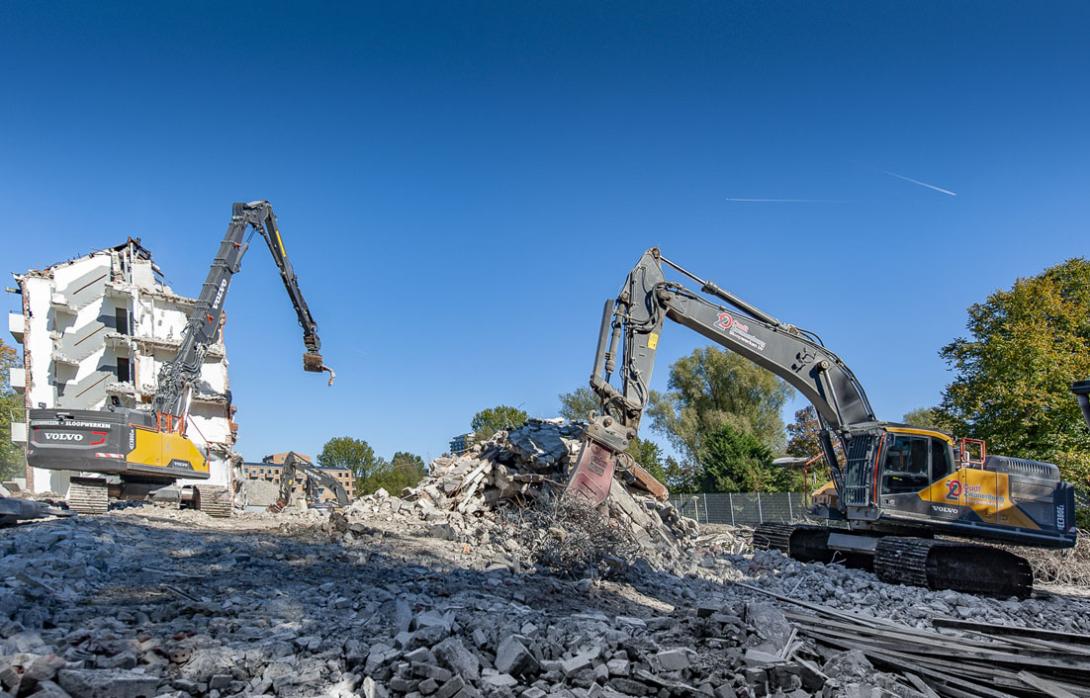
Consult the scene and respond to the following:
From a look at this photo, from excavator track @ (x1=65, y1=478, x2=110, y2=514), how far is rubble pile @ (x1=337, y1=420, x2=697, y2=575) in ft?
15.0

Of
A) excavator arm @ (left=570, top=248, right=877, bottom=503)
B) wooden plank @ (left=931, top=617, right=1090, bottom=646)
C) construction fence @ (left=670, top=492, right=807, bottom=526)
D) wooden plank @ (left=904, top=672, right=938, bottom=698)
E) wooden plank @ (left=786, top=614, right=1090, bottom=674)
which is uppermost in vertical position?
excavator arm @ (left=570, top=248, right=877, bottom=503)

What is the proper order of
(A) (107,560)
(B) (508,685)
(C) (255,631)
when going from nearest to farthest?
(B) (508,685) → (C) (255,631) → (A) (107,560)

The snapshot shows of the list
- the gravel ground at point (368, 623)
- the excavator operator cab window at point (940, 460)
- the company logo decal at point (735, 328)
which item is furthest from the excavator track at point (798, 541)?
the company logo decal at point (735, 328)

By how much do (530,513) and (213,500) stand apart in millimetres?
8437

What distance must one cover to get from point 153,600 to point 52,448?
8.06m

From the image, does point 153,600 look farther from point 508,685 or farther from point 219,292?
point 219,292

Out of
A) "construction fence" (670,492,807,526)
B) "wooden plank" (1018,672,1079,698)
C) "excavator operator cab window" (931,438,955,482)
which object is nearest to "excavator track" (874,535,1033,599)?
"excavator operator cab window" (931,438,955,482)

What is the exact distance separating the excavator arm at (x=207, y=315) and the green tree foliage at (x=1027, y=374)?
1881 centimetres

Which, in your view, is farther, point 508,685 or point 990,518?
point 990,518

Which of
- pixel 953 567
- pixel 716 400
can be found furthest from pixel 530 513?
pixel 716 400

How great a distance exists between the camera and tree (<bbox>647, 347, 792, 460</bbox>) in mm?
39531

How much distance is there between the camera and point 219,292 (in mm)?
16281

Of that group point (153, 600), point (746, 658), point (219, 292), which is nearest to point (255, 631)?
point (153, 600)

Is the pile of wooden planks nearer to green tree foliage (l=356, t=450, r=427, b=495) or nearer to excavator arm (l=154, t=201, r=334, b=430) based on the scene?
excavator arm (l=154, t=201, r=334, b=430)
